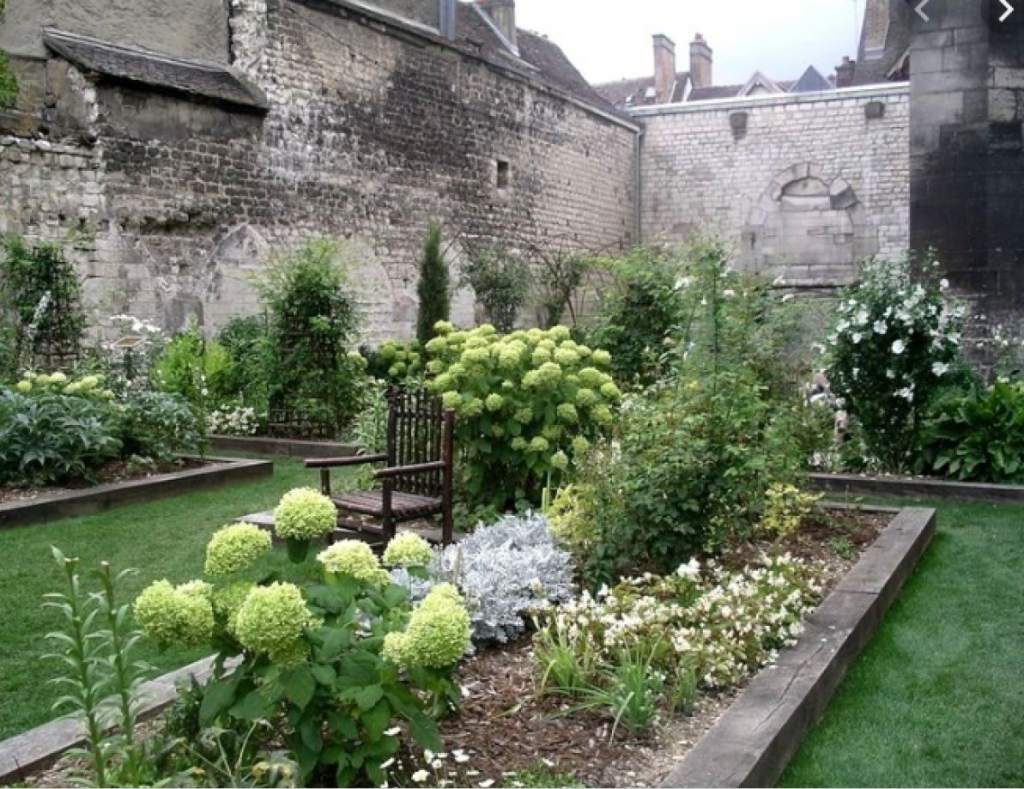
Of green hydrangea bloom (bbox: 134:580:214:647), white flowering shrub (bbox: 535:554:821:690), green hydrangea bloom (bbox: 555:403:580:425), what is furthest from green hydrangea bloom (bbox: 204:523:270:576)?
green hydrangea bloom (bbox: 555:403:580:425)

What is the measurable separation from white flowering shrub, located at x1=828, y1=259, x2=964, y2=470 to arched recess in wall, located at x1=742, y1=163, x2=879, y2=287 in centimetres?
→ 1413

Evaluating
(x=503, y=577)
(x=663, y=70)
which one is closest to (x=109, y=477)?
(x=503, y=577)

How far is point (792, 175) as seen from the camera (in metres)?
22.2

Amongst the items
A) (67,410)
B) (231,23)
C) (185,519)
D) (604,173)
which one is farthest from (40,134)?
(604,173)

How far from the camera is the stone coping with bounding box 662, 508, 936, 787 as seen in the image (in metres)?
2.83

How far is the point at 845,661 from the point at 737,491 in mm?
1101

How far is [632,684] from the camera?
321cm

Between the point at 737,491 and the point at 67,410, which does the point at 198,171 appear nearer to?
the point at 67,410

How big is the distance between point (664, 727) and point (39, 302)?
8421mm

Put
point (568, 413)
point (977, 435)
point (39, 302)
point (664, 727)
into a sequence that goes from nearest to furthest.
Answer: point (664, 727) → point (568, 413) → point (977, 435) → point (39, 302)

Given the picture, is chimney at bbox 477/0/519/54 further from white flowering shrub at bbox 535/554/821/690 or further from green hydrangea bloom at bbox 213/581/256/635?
green hydrangea bloom at bbox 213/581/256/635

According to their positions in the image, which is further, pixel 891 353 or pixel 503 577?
pixel 891 353

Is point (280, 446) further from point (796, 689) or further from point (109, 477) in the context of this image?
point (796, 689)

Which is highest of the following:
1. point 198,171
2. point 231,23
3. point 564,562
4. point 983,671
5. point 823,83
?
point 823,83
